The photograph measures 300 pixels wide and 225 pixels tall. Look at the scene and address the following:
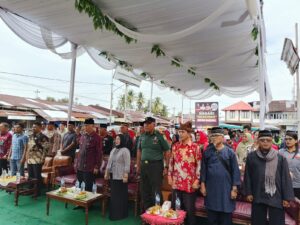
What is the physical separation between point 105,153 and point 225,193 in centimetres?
352

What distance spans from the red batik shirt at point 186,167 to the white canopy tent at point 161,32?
1625mm

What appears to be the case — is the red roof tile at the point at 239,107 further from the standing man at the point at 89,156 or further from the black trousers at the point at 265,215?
the black trousers at the point at 265,215

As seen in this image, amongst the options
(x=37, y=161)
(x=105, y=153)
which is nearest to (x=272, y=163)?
(x=105, y=153)

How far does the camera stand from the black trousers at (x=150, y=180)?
3.69 m

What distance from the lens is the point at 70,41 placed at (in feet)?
17.6

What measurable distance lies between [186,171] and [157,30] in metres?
2.50

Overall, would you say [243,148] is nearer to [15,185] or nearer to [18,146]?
[15,185]

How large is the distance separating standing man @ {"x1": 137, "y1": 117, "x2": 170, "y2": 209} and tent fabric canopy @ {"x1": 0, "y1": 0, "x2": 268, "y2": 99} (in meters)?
1.57

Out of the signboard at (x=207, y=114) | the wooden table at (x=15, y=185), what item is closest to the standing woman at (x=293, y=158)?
the wooden table at (x=15, y=185)

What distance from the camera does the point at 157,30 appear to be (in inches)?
169

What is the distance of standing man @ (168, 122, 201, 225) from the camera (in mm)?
3154

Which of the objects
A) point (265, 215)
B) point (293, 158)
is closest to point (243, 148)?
point (293, 158)

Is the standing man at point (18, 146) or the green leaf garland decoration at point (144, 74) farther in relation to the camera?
the green leaf garland decoration at point (144, 74)

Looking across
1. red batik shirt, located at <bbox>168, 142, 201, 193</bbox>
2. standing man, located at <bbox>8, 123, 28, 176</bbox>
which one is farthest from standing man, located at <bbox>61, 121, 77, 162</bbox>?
red batik shirt, located at <bbox>168, 142, 201, 193</bbox>
